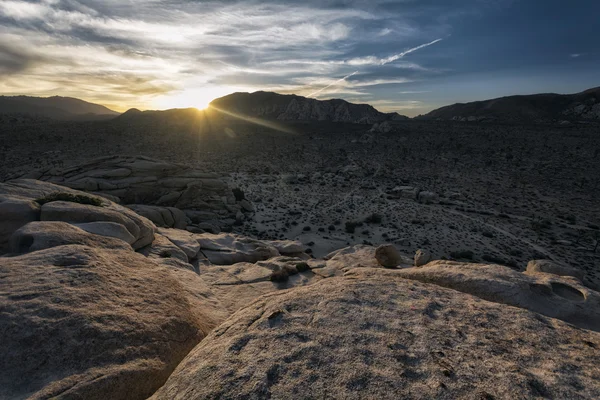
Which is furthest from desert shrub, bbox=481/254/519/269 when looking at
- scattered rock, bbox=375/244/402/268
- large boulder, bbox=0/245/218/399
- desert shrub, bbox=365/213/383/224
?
large boulder, bbox=0/245/218/399

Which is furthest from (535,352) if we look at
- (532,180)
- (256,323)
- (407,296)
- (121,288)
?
(532,180)

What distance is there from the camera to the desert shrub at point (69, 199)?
1642 centimetres

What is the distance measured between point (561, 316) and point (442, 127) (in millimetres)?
117235

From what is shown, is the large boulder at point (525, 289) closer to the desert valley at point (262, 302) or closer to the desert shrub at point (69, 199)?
the desert valley at point (262, 302)

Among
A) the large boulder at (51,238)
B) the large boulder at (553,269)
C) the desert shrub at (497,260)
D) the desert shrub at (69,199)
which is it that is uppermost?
the desert shrub at (69,199)

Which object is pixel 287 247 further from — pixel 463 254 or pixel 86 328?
pixel 463 254

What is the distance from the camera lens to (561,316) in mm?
8867

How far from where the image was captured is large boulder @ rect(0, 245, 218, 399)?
6.38 meters

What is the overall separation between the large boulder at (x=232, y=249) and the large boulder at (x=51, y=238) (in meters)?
7.48

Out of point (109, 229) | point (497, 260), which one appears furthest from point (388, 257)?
point (497, 260)

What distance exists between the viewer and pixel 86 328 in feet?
24.3

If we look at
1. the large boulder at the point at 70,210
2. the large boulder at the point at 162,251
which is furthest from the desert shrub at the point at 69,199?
the large boulder at the point at 162,251

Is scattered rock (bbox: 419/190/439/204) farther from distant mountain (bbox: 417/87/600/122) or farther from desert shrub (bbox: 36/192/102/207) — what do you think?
distant mountain (bbox: 417/87/600/122)

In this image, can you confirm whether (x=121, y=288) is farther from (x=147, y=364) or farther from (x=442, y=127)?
(x=442, y=127)
